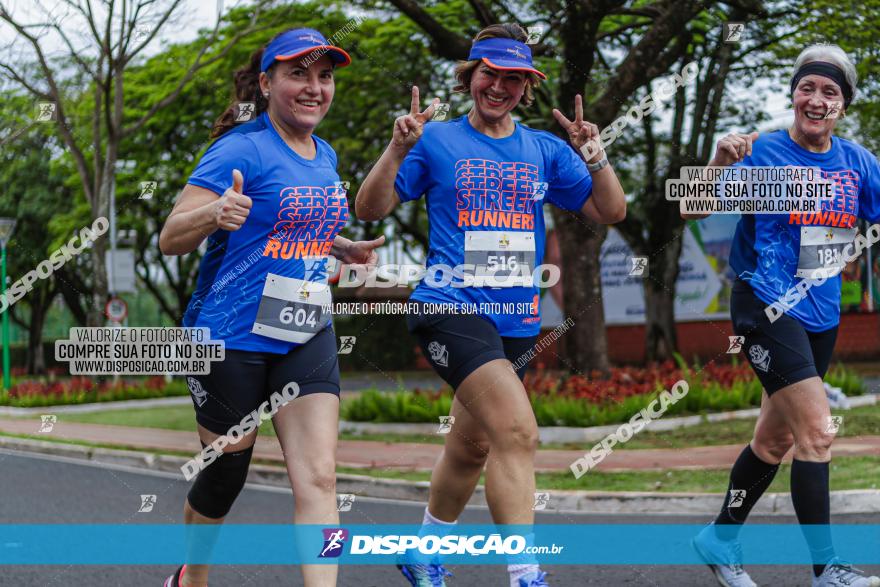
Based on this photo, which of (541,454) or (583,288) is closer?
(541,454)

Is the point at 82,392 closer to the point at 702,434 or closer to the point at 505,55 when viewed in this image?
the point at 702,434

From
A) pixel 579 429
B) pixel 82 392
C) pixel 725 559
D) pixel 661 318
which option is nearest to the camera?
pixel 725 559

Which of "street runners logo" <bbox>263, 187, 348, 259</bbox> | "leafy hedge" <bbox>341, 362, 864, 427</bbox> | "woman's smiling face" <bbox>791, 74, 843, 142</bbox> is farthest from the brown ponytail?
"leafy hedge" <bbox>341, 362, 864, 427</bbox>

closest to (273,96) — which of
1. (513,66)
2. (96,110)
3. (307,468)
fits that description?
(513,66)

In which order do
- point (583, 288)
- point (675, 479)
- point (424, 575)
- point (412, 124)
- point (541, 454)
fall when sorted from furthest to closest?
point (583, 288) < point (541, 454) < point (675, 479) < point (424, 575) < point (412, 124)

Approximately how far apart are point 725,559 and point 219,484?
2129 mm

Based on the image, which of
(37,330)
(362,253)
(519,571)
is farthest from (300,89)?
(37,330)

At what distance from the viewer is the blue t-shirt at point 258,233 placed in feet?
11.7

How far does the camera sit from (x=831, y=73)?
14.0 feet

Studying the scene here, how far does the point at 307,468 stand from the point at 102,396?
1698cm

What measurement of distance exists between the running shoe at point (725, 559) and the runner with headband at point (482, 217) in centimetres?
107

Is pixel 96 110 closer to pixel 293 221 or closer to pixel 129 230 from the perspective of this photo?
pixel 129 230

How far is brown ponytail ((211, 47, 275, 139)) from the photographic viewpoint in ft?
12.6

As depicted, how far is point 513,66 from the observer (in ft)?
13.0
